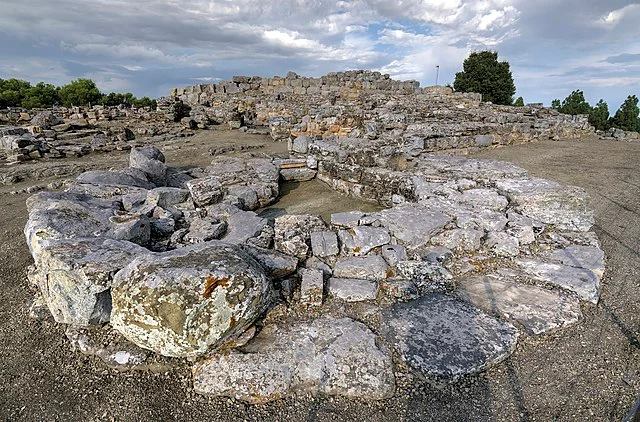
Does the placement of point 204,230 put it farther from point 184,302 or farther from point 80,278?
point 184,302

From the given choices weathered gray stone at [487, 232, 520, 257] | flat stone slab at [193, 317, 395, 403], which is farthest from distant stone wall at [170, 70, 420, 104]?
Result: flat stone slab at [193, 317, 395, 403]

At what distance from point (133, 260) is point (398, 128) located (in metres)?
8.69

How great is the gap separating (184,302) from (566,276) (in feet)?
12.6

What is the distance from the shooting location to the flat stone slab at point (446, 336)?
285 cm

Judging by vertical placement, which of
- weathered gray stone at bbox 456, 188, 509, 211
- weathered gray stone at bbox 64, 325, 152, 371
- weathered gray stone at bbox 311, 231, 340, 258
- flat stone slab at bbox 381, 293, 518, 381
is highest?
weathered gray stone at bbox 456, 188, 509, 211

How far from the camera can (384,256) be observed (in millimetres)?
4219

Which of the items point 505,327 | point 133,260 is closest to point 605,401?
point 505,327

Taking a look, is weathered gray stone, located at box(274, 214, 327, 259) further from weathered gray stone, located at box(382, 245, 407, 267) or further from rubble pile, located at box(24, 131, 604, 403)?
weathered gray stone, located at box(382, 245, 407, 267)

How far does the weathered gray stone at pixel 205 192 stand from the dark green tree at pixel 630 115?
1344 inches

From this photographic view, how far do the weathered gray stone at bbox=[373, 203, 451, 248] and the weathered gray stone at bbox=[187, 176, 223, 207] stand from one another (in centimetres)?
279

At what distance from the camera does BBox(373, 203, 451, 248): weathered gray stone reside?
14.6 feet

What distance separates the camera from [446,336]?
3104mm

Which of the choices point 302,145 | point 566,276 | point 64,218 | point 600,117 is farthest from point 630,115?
point 64,218

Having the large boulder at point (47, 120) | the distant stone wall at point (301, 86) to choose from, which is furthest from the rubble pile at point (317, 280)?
the distant stone wall at point (301, 86)
